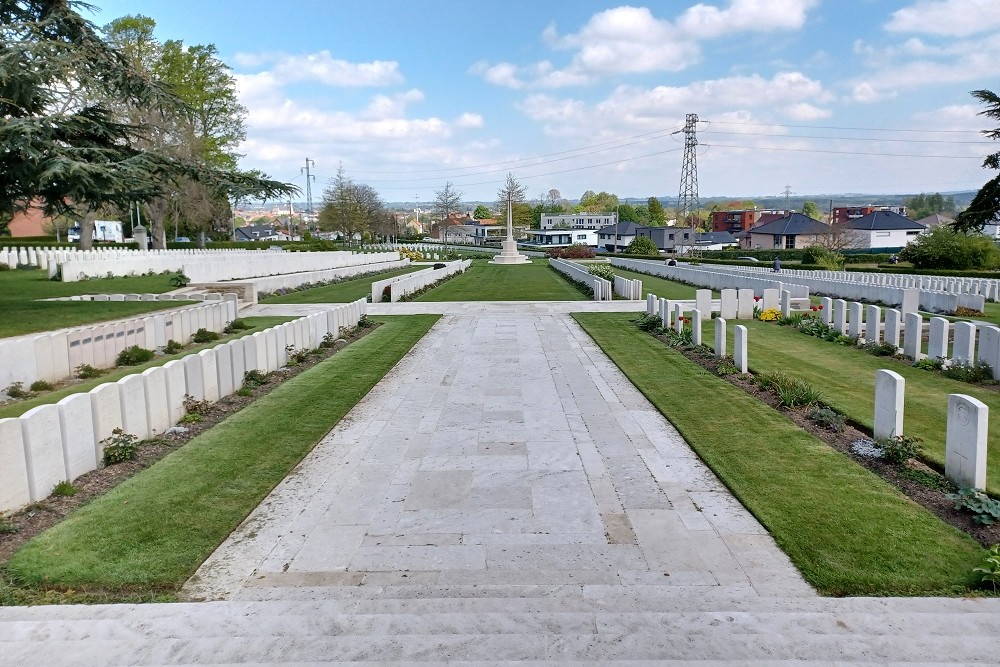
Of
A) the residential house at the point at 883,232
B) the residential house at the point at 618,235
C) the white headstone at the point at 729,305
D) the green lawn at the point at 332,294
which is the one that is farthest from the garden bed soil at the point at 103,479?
the residential house at the point at 618,235

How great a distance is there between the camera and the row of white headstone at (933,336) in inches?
428

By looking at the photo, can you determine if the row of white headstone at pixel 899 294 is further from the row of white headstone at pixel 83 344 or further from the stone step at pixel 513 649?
the stone step at pixel 513 649

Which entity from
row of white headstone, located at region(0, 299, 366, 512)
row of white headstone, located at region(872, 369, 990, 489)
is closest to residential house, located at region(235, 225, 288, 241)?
row of white headstone, located at region(0, 299, 366, 512)

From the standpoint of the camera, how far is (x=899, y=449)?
7.00 m

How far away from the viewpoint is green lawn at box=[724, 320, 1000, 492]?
8047 mm

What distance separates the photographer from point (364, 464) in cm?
739

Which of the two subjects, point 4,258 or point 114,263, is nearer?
point 114,263

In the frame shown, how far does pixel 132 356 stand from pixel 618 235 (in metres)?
101

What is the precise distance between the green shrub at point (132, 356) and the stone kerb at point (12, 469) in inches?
309

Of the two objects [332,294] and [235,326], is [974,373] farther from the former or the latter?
[332,294]

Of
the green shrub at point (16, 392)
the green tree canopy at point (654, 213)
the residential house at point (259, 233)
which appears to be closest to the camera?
the green shrub at point (16, 392)

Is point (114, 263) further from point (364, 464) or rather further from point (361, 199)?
point (361, 199)

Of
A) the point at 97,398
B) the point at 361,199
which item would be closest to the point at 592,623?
the point at 97,398

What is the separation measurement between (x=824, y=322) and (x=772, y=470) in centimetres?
1073
